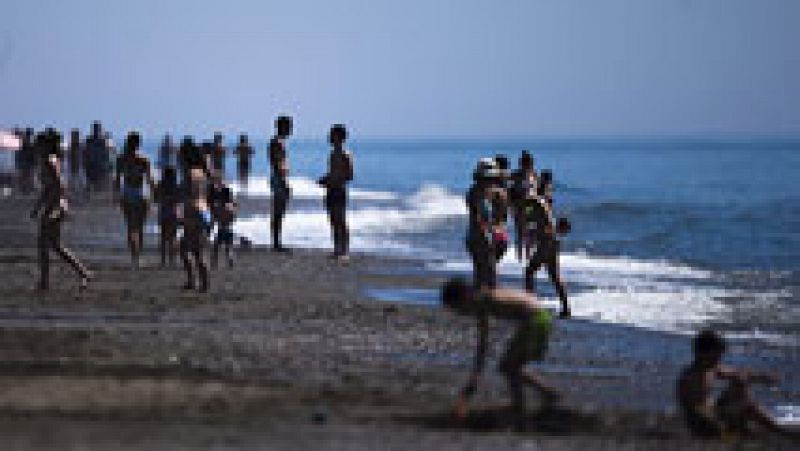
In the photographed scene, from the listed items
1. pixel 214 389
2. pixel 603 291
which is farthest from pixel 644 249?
pixel 214 389

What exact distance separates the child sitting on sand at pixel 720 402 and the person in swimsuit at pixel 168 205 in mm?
9221

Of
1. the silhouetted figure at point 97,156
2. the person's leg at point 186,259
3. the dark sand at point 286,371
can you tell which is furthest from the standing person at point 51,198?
the silhouetted figure at point 97,156

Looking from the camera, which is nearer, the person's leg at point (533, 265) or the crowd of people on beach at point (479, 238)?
the crowd of people on beach at point (479, 238)

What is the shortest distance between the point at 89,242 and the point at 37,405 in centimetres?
1672

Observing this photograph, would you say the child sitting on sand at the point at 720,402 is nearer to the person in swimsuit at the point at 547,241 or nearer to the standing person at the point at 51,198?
the person in swimsuit at the point at 547,241

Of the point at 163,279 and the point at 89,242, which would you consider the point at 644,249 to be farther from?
the point at 163,279

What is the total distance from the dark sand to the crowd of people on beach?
30 centimetres

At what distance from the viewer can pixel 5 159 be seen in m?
68.2

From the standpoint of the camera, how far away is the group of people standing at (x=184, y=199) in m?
17.6

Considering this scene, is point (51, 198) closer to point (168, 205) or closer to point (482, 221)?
point (168, 205)

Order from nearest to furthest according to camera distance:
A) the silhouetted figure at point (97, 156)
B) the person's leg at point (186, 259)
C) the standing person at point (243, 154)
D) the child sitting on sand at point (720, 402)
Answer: the child sitting on sand at point (720, 402), the person's leg at point (186, 259), the silhouetted figure at point (97, 156), the standing person at point (243, 154)

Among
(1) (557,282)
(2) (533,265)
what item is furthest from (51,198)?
(1) (557,282)

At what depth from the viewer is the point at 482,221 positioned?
1603 centimetres

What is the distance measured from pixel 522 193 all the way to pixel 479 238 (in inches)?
135
